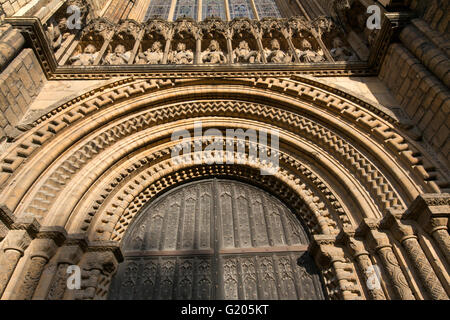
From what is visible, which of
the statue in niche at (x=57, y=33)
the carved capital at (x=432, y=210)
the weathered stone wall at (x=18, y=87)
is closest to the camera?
the carved capital at (x=432, y=210)

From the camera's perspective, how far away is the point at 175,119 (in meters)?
7.39

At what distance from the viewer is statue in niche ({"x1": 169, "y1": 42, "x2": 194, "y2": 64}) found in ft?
27.1

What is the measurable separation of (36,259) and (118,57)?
5531mm

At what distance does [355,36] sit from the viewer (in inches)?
336

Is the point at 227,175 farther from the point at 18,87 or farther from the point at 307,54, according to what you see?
the point at 18,87

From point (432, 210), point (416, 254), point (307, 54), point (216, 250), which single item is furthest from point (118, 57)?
point (416, 254)

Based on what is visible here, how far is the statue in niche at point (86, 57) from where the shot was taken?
8.06 metres

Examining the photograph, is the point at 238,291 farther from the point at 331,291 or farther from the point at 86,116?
the point at 86,116

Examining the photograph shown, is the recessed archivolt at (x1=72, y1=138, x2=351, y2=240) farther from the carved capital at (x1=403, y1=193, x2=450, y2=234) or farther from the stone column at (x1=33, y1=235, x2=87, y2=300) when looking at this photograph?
the carved capital at (x1=403, y1=193, x2=450, y2=234)

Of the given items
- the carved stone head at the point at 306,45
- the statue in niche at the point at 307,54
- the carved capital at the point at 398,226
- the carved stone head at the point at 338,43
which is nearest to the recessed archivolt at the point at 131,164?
the carved capital at the point at 398,226

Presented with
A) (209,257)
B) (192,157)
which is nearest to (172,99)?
(192,157)

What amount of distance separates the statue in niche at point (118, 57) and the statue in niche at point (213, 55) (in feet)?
6.84

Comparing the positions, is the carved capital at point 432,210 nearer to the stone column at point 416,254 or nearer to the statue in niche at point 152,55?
the stone column at point 416,254
